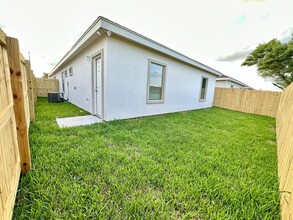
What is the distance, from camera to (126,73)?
440 centimetres

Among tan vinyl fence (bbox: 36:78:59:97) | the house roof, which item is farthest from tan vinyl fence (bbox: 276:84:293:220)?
tan vinyl fence (bbox: 36:78:59:97)

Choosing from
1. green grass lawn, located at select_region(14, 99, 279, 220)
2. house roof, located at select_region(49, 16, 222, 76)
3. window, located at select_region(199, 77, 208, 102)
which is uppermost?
house roof, located at select_region(49, 16, 222, 76)

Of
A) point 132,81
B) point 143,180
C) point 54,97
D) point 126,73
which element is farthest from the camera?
point 54,97

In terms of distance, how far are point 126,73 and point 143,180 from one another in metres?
3.51

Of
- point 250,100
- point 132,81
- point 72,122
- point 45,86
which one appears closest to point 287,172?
point 132,81

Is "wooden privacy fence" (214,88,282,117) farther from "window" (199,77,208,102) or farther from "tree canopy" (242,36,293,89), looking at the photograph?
"tree canopy" (242,36,293,89)

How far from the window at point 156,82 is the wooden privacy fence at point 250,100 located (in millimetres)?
6868

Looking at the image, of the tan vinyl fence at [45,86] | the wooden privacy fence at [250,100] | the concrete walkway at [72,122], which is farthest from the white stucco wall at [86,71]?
the wooden privacy fence at [250,100]

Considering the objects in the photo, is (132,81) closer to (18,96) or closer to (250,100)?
(18,96)

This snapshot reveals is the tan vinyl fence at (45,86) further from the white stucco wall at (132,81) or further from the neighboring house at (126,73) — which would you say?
the white stucco wall at (132,81)

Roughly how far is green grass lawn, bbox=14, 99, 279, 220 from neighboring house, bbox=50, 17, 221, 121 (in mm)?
1830

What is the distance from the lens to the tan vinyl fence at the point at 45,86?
10.8 m

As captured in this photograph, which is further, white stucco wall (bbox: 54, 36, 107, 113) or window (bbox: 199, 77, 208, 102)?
window (bbox: 199, 77, 208, 102)

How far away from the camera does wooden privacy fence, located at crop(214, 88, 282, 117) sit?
26.7ft
